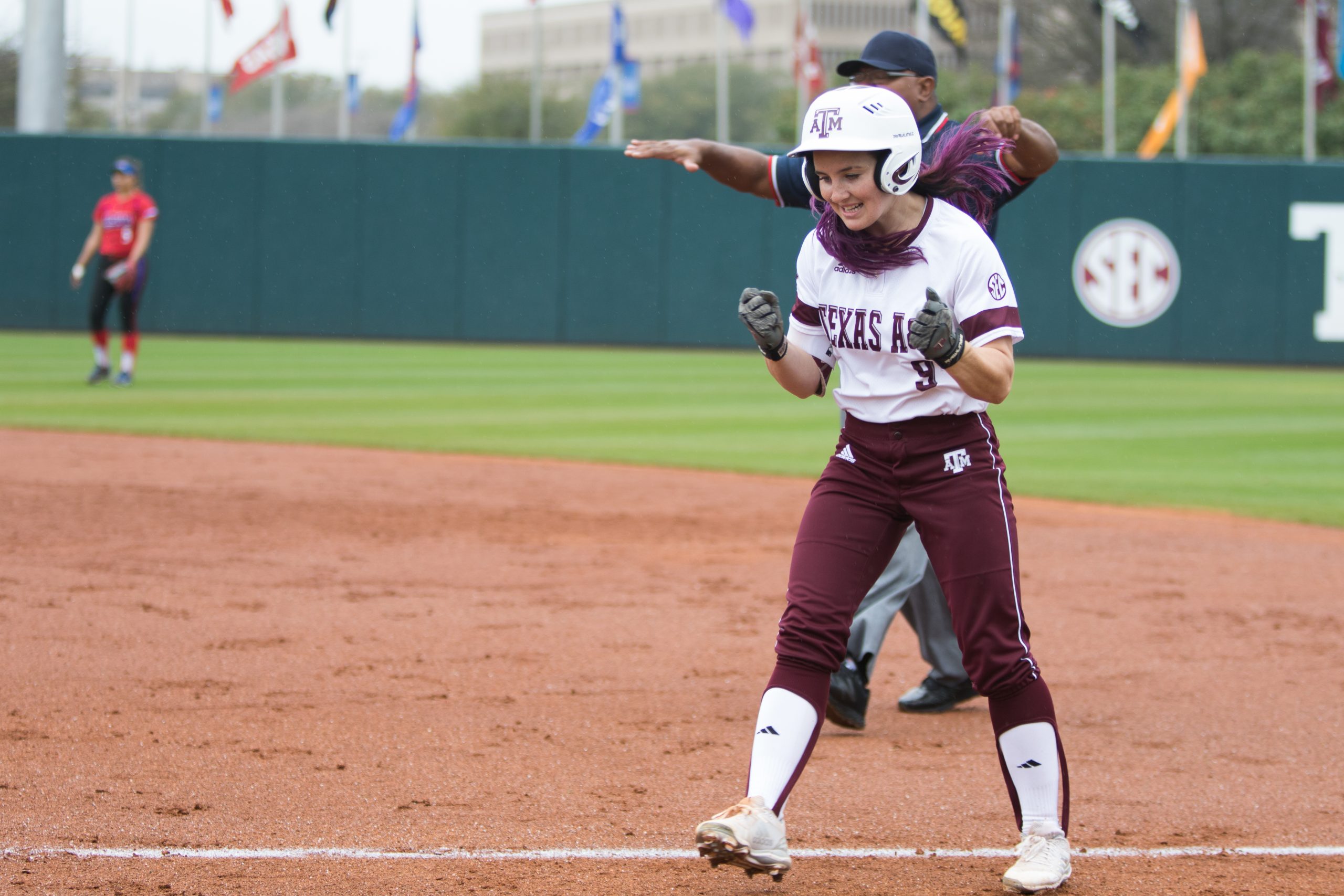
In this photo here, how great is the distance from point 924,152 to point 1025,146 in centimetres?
32

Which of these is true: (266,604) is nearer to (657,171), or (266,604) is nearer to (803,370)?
(803,370)

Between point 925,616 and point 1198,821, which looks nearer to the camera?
point 1198,821

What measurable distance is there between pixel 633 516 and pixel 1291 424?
27.9ft

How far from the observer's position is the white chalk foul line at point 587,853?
11.4 ft

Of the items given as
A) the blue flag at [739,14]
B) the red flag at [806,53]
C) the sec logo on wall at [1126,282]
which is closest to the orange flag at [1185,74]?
the red flag at [806,53]

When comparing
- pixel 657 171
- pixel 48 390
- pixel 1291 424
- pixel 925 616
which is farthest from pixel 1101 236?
pixel 925 616

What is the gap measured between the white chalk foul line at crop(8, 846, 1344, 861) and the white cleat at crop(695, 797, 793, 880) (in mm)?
390

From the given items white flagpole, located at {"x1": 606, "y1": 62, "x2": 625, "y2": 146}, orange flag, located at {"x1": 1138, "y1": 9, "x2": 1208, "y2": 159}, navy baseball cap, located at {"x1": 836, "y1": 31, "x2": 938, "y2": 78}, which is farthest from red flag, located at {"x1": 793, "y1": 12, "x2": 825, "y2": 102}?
navy baseball cap, located at {"x1": 836, "y1": 31, "x2": 938, "y2": 78}

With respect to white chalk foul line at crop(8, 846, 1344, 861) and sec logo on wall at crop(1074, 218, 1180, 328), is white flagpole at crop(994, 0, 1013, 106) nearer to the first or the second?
sec logo on wall at crop(1074, 218, 1180, 328)

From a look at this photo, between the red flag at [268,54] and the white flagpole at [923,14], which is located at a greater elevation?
the white flagpole at [923,14]

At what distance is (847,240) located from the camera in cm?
348

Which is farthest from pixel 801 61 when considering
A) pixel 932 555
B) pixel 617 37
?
pixel 932 555

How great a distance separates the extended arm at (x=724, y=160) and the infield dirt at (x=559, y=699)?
1752mm

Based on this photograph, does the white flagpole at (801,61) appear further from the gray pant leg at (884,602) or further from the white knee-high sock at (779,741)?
the white knee-high sock at (779,741)
